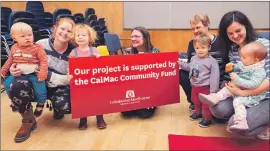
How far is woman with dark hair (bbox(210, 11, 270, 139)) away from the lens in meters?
2.11

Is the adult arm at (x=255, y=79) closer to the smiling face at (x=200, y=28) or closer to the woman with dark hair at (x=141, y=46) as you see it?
the smiling face at (x=200, y=28)

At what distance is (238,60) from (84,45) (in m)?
1.38

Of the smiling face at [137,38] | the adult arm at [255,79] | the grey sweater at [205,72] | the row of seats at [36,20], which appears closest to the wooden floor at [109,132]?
the grey sweater at [205,72]

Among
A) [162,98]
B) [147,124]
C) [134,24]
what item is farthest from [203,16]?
[134,24]

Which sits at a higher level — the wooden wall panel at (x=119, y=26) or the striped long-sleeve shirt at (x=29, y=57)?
the wooden wall panel at (x=119, y=26)

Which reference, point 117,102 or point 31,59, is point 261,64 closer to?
point 117,102

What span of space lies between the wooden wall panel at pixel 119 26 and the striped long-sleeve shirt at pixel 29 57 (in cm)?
422

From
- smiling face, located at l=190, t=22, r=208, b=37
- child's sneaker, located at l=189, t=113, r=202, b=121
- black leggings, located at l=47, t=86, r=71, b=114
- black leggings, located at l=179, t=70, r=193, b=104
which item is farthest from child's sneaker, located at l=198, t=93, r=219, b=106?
black leggings, located at l=47, t=86, r=71, b=114

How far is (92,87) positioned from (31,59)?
569 mm

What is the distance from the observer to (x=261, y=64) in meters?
2.18

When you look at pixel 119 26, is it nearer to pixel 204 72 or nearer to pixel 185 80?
pixel 185 80

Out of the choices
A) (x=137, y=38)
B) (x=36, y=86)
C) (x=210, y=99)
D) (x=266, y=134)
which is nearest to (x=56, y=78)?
(x=36, y=86)

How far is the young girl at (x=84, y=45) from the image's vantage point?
2471mm

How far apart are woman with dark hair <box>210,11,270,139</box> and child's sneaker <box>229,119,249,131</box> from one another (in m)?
0.04
